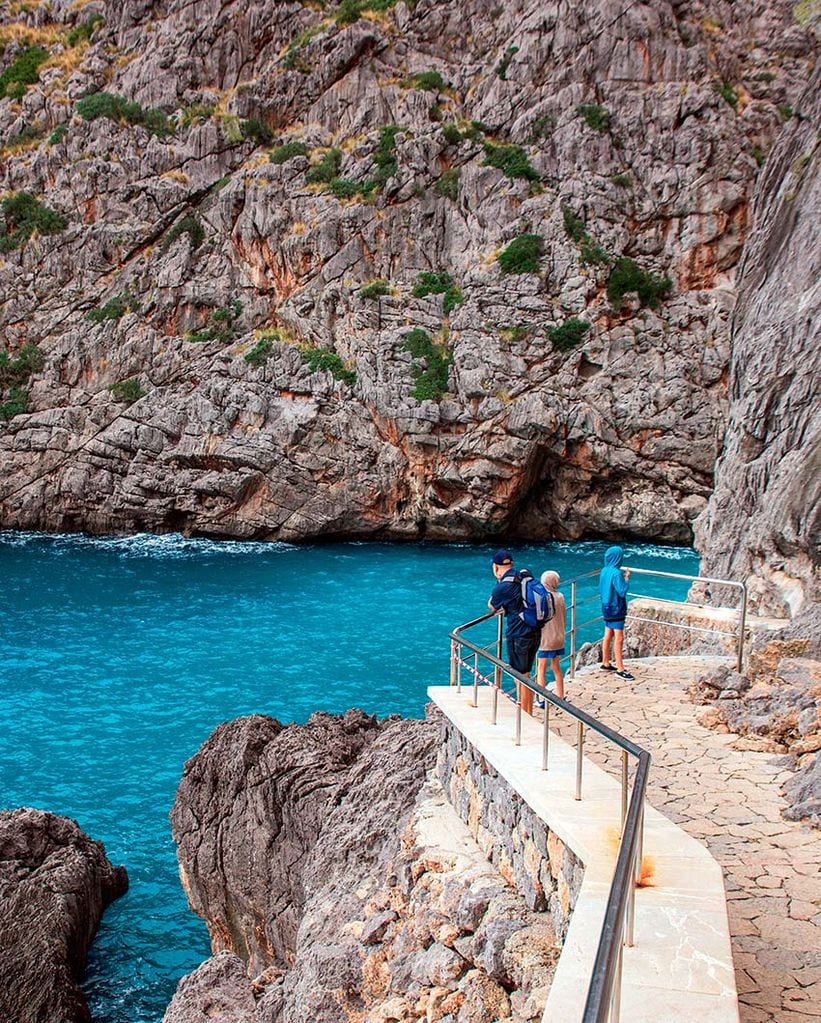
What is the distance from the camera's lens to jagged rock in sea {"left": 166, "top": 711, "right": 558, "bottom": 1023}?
16.7ft

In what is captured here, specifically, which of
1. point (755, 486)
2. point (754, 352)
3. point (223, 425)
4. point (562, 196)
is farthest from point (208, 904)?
point (562, 196)

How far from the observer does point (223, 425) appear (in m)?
39.8

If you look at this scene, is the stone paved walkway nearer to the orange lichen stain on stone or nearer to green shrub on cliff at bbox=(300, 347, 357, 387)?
the orange lichen stain on stone

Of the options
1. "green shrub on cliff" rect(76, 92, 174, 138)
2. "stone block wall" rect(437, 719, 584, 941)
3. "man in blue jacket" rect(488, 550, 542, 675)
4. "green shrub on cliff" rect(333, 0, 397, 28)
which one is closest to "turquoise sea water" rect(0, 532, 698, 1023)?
"man in blue jacket" rect(488, 550, 542, 675)

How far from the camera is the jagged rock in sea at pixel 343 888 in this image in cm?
509

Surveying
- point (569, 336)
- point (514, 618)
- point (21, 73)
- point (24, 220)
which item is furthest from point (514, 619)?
point (21, 73)

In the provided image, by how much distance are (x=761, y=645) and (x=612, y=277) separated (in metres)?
32.3

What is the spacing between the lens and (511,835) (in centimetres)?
568

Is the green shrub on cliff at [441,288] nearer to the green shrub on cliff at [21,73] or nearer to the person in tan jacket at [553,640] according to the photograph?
the green shrub on cliff at [21,73]

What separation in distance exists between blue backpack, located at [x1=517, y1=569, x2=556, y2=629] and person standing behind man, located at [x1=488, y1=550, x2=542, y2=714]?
4cm

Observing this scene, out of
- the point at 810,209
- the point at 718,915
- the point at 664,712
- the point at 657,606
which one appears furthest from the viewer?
the point at 810,209

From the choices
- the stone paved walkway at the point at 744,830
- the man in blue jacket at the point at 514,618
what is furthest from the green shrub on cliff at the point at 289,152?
the man in blue jacket at the point at 514,618

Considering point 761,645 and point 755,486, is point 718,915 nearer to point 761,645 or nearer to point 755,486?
point 761,645

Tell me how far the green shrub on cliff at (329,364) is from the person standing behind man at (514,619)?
32768mm
